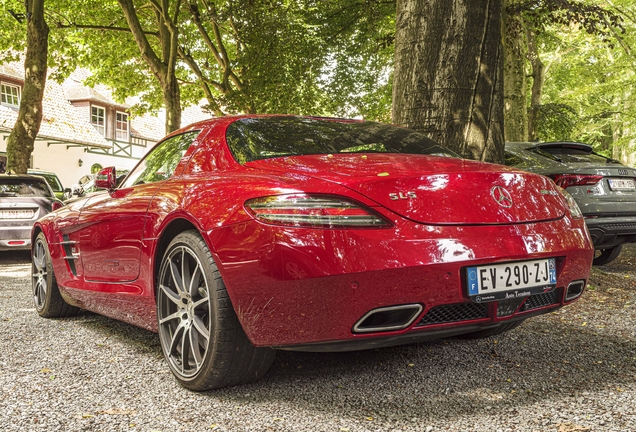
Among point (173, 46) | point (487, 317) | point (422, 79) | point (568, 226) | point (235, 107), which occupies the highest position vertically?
point (173, 46)

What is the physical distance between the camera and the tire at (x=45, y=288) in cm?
518

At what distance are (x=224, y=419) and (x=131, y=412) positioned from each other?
44cm

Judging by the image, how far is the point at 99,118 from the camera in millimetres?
36719

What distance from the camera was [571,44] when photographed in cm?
2252

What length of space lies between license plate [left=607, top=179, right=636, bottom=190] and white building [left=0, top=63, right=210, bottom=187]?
24.9m

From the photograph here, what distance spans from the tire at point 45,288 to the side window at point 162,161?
128 centimetres

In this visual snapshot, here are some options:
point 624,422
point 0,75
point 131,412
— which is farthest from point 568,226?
point 0,75

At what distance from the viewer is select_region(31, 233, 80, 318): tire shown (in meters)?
5.18

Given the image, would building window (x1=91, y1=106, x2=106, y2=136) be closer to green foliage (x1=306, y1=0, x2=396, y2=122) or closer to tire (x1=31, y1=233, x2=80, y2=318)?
green foliage (x1=306, y1=0, x2=396, y2=122)

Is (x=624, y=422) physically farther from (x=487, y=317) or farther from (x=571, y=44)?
(x=571, y=44)

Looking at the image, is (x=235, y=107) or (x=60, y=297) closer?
(x=60, y=297)

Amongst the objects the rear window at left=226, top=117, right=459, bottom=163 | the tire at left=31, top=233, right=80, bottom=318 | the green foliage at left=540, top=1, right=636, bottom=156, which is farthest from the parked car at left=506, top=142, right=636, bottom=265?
the green foliage at left=540, top=1, right=636, bottom=156

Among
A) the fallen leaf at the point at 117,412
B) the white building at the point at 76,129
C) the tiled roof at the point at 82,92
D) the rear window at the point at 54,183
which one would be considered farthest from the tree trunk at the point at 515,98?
the tiled roof at the point at 82,92

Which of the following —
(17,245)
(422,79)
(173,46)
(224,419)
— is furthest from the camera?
(173,46)
